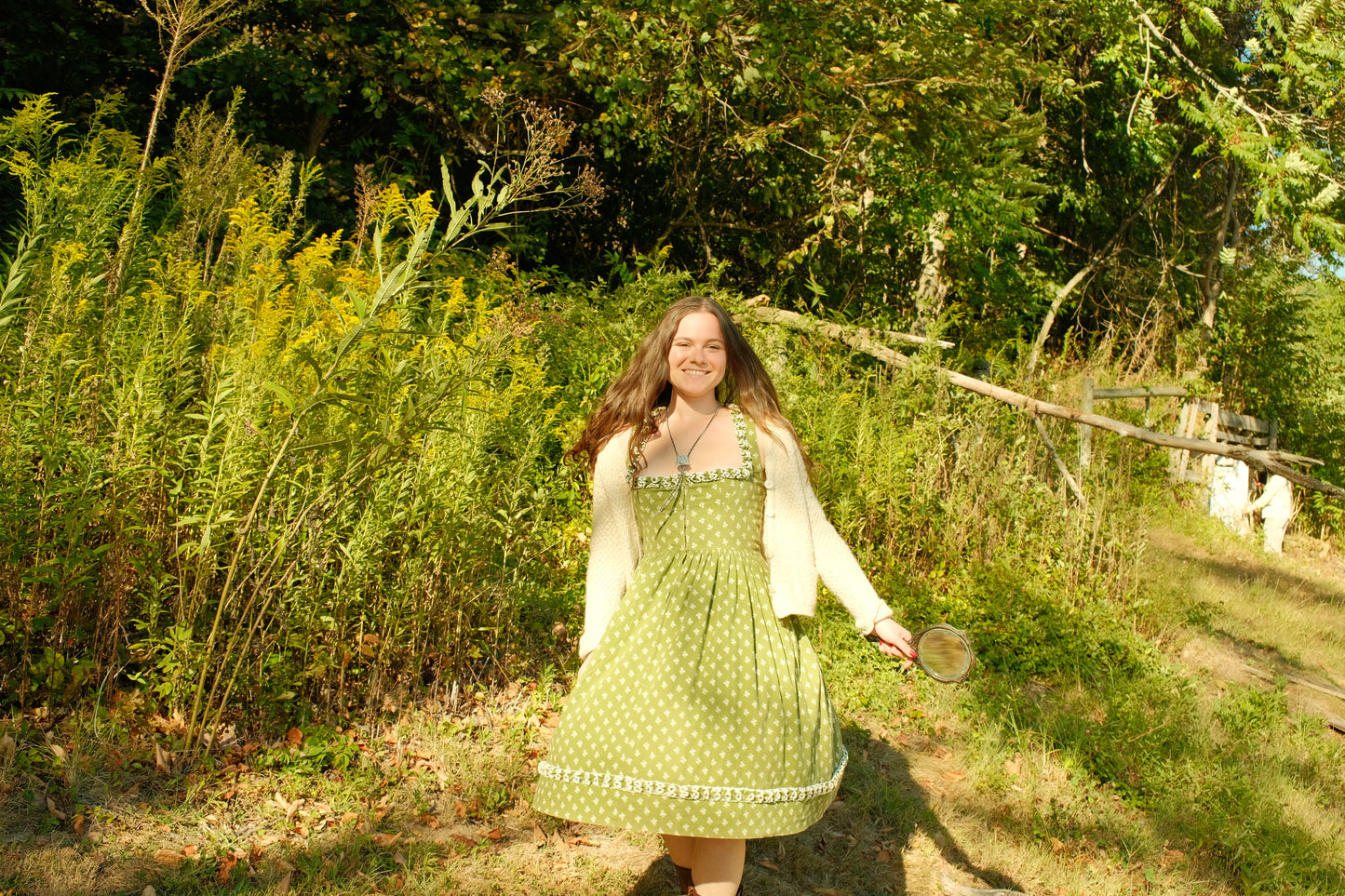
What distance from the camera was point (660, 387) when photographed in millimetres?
2846

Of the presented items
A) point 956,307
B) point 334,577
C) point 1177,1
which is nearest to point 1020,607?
point 334,577

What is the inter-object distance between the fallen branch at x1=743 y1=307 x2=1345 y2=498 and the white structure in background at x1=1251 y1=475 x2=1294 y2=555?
15.5 ft

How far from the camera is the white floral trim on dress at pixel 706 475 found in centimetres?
265

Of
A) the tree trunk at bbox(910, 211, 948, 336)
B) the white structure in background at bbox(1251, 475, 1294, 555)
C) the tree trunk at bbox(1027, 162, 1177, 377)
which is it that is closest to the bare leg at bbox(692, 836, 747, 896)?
the tree trunk at bbox(910, 211, 948, 336)

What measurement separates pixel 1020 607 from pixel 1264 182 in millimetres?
4154

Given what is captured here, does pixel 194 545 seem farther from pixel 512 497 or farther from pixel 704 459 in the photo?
pixel 704 459

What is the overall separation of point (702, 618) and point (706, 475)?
→ 1.29 ft

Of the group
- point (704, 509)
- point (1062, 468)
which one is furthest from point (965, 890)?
point (1062, 468)

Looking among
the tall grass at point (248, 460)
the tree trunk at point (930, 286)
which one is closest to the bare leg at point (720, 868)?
the tall grass at point (248, 460)

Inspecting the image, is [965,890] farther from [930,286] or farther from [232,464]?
[930,286]

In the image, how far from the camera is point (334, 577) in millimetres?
3350

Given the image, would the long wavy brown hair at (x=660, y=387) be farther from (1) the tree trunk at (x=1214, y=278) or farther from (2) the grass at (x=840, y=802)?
(1) the tree trunk at (x=1214, y=278)

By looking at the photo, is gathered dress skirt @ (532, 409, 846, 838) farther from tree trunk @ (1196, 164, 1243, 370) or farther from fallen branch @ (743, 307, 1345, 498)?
tree trunk @ (1196, 164, 1243, 370)

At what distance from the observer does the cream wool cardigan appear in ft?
8.63
